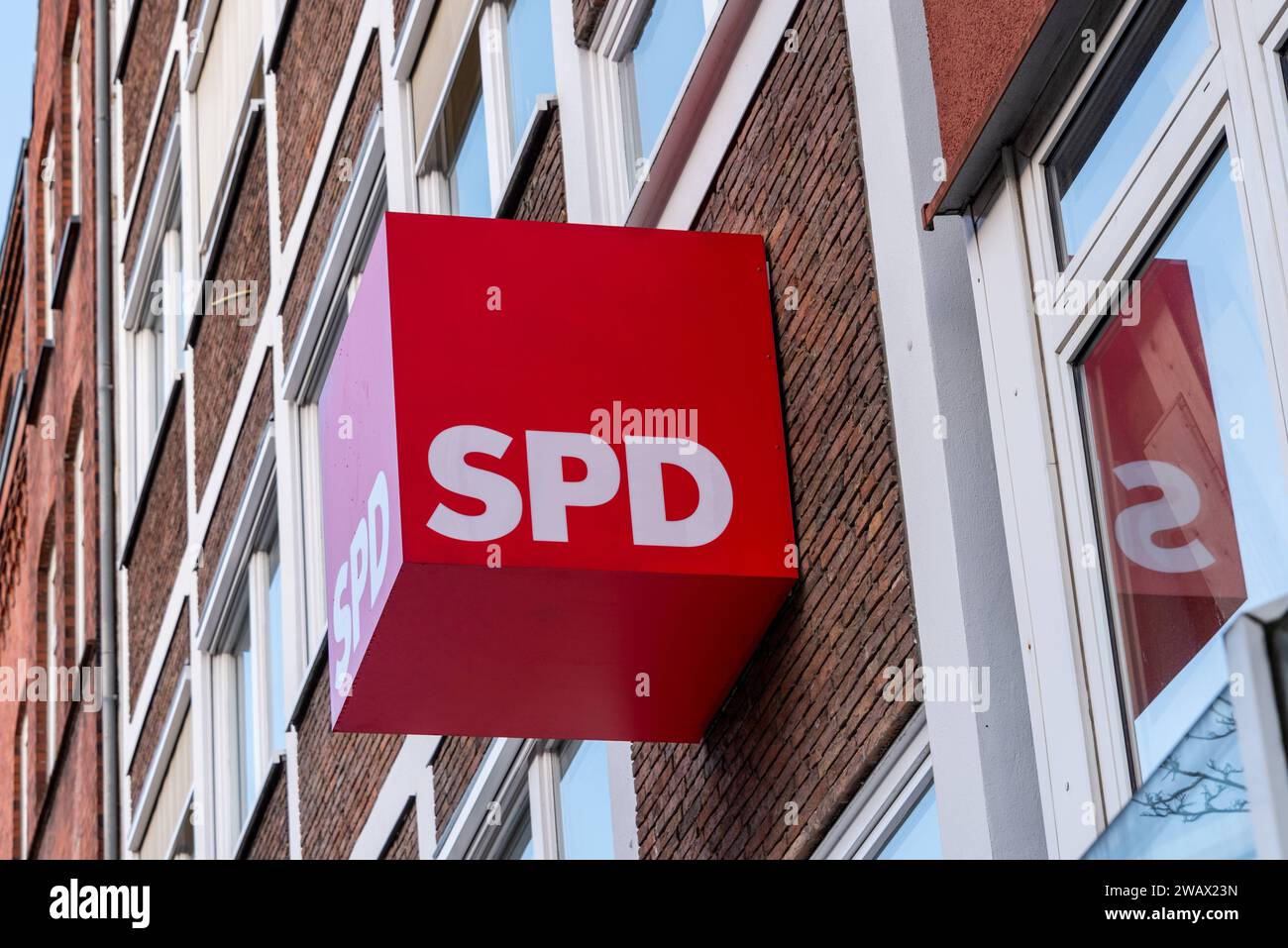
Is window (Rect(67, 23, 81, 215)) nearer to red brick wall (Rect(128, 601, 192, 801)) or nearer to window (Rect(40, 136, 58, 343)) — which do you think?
window (Rect(40, 136, 58, 343))

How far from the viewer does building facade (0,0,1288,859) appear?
183 inches

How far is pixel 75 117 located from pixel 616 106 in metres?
17.4

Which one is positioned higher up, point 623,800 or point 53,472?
point 53,472

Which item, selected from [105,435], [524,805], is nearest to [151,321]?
[105,435]

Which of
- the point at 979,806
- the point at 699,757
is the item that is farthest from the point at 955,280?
the point at 699,757

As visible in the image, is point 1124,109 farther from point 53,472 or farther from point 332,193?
point 53,472

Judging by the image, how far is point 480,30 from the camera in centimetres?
1067

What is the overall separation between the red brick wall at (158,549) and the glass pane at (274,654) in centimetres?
253

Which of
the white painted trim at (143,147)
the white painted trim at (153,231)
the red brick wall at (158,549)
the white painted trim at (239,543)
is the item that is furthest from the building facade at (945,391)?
the white painted trim at (143,147)

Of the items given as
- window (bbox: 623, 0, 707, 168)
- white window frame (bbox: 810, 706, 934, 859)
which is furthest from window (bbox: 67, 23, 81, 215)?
white window frame (bbox: 810, 706, 934, 859)

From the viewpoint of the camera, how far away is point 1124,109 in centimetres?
530

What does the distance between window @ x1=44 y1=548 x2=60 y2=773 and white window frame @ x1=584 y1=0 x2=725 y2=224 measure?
602 inches

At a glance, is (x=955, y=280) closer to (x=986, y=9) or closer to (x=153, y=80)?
(x=986, y=9)

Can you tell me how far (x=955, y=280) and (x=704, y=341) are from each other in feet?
3.65
